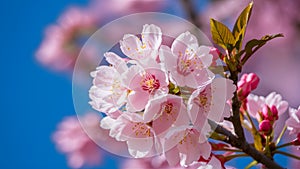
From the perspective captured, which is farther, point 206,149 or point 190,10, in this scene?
point 190,10

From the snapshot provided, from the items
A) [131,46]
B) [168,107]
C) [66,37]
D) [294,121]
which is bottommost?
[294,121]

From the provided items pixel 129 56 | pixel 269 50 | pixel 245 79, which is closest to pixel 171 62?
pixel 129 56

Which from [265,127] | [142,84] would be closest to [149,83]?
[142,84]

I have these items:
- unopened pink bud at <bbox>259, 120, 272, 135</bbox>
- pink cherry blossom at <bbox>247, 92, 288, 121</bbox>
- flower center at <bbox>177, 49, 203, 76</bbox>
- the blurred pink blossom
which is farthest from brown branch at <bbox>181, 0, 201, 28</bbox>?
flower center at <bbox>177, 49, 203, 76</bbox>

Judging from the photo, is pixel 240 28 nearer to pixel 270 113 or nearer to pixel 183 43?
pixel 183 43

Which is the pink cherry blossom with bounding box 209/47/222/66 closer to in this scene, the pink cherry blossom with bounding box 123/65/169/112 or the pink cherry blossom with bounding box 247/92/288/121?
the pink cherry blossom with bounding box 123/65/169/112

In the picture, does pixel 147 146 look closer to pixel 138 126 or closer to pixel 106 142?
pixel 138 126
